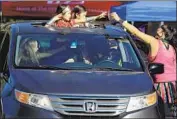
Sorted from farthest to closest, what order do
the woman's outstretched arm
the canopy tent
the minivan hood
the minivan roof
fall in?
the canopy tent, the woman's outstretched arm, the minivan roof, the minivan hood

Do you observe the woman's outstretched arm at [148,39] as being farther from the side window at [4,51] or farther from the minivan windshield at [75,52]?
the side window at [4,51]

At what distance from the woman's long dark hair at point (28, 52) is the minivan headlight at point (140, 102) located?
1.38 metres

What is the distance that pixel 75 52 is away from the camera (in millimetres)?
6043

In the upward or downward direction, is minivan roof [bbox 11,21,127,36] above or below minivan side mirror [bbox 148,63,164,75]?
above

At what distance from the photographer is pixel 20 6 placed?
2044 centimetres

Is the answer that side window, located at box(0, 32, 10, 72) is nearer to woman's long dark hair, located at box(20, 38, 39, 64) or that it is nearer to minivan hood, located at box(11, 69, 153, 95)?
woman's long dark hair, located at box(20, 38, 39, 64)

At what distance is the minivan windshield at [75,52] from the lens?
227 inches

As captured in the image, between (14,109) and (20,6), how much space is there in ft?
52.0

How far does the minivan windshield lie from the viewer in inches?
227

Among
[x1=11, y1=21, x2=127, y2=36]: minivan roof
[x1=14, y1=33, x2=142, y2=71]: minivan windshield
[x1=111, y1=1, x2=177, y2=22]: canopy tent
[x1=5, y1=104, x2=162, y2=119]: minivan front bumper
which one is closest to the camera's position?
[x1=5, y1=104, x2=162, y2=119]: minivan front bumper

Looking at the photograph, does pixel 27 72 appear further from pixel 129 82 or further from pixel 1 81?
pixel 129 82

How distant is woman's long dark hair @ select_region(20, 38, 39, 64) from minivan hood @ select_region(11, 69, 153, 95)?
36 centimetres

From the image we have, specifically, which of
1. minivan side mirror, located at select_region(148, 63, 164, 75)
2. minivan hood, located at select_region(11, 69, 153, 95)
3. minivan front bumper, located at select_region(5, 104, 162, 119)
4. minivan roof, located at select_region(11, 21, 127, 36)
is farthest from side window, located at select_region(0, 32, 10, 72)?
minivan side mirror, located at select_region(148, 63, 164, 75)

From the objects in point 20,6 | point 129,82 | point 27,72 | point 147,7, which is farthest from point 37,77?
point 20,6
